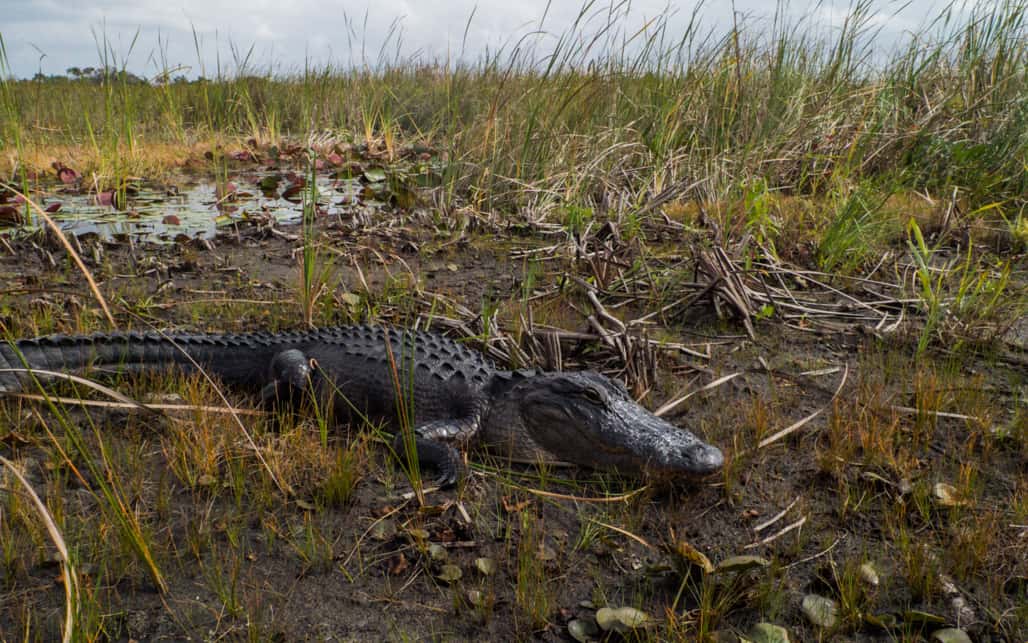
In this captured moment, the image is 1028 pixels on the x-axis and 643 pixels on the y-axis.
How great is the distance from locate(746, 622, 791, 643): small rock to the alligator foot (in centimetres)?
107

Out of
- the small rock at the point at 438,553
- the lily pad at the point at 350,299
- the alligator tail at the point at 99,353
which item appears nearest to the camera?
the small rock at the point at 438,553

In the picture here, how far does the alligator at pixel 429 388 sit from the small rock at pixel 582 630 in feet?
2.27

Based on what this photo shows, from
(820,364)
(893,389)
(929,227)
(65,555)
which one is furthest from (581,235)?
(65,555)

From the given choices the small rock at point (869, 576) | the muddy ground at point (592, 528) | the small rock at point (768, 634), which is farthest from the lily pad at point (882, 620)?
the small rock at point (768, 634)

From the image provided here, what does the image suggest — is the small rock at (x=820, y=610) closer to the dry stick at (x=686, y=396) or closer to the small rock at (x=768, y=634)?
the small rock at (x=768, y=634)

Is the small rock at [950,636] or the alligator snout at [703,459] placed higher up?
the alligator snout at [703,459]

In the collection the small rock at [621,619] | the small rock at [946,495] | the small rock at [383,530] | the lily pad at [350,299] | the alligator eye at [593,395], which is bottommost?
the small rock at [383,530]

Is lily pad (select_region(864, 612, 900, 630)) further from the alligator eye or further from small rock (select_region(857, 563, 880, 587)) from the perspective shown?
the alligator eye

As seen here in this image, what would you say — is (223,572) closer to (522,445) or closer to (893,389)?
(522,445)

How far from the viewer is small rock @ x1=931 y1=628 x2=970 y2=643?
1744 millimetres

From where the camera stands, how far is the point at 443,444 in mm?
2680

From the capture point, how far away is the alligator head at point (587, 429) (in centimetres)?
241

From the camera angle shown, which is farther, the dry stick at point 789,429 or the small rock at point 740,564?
the dry stick at point 789,429

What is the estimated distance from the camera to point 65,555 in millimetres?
1467
